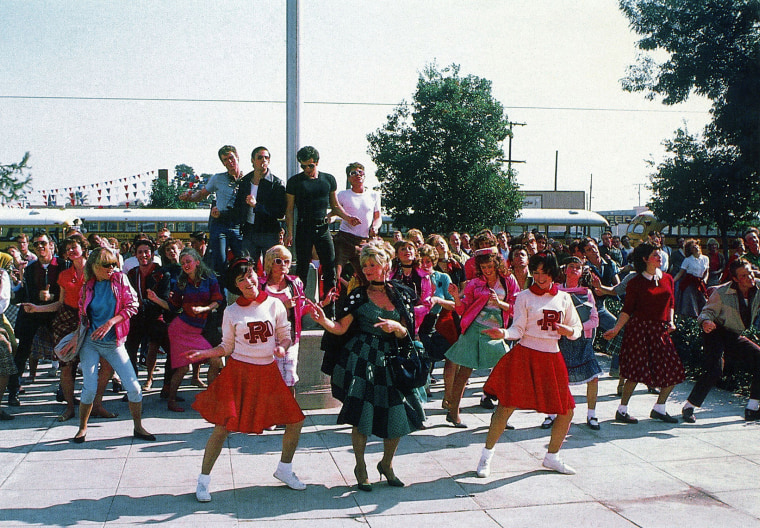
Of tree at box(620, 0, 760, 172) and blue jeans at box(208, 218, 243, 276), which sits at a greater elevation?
tree at box(620, 0, 760, 172)

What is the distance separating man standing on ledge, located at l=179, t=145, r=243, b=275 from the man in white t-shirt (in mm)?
1179

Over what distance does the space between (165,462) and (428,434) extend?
2373 mm

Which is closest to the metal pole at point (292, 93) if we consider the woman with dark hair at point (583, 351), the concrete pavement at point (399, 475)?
the concrete pavement at point (399, 475)

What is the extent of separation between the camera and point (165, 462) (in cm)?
588

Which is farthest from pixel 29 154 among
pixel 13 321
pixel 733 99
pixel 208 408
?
pixel 208 408

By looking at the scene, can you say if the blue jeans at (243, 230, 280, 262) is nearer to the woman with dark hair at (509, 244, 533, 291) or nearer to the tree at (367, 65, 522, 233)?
the woman with dark hair at (509, 244, 533, 291)

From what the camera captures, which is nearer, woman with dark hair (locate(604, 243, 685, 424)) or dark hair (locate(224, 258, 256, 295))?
dark hair (locate(224, 258, 256, 295))

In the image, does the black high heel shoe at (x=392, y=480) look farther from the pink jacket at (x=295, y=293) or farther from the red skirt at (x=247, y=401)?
the pink jacket at (x=295, y=293)

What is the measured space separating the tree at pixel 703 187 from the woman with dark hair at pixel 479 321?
78.1 ft

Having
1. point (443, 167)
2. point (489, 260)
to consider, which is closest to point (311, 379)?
point (489, 260)

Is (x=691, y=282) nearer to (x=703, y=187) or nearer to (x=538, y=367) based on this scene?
(x=538, y=367)

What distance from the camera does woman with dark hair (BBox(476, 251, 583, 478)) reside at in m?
5.55

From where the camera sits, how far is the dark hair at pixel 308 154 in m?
7.73

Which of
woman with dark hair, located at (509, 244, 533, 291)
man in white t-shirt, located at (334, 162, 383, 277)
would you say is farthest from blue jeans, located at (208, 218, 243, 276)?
woman with dark hair, located at (509, 244, 533, 291)
